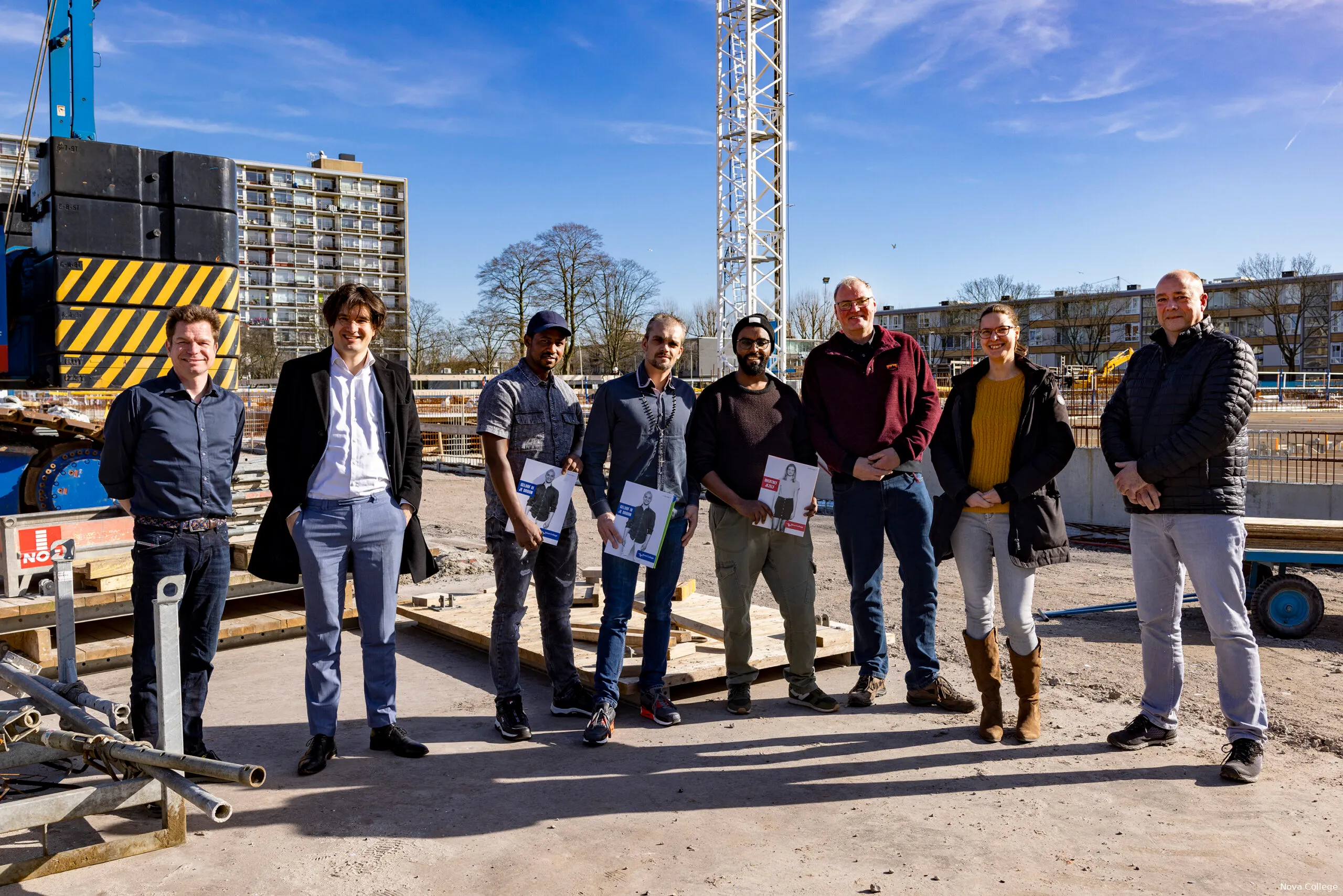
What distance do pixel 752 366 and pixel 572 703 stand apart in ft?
6.76

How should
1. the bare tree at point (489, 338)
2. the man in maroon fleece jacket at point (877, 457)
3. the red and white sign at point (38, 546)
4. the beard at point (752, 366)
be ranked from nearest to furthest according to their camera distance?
the beard at point (752, 366)
the man in maroon fleece jacket at point (877, 457)
the red and white sign at point (38, 546)
the bare tree at point (489, 338)

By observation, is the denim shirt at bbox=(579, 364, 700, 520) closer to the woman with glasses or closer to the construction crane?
the woman with glasses

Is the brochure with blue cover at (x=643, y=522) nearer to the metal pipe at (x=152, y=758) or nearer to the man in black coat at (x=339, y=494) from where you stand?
the man in black coat at (x=339, y=494)

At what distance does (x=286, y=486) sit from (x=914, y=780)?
3100mm

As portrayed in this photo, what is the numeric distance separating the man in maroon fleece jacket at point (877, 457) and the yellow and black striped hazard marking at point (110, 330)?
432 cm

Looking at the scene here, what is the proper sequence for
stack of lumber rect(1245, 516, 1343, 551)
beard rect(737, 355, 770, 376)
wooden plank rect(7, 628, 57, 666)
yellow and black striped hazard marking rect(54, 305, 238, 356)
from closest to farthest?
beard rect(737, 355, 770, 376) → wooden plank rect(7, 628, 57, 666) → yellow and black striped hazard marking rect(54, 305, 238, 356) → stack of lumber rect(1245, 516, 1343, 551)

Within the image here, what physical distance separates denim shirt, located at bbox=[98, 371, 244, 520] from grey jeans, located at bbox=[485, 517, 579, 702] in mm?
1308

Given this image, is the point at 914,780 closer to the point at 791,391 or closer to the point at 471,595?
the point at 791,391

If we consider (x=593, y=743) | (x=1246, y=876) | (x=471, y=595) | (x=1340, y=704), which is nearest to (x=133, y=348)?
(x=471, y=595)

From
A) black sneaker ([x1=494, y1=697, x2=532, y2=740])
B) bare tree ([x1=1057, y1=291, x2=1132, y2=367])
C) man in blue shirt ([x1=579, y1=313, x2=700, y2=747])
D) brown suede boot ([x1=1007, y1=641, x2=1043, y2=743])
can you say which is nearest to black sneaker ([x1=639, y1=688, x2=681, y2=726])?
man in blue shirt ([x1=579, y1=313, x2=700, y2=747])

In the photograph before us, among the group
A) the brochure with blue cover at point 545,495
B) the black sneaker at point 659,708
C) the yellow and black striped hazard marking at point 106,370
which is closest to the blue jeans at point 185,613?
the brochure with blue cover at point 545,495

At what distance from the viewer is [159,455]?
4137 millimetres

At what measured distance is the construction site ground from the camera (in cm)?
341

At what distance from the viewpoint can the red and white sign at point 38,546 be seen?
6184mm
